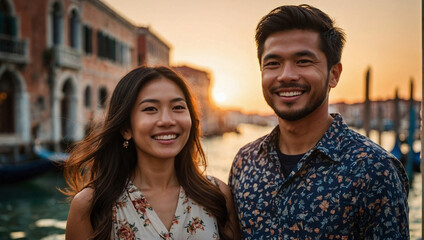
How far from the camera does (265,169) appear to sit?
5.72ft

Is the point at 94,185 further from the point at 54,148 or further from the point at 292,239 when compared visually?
the point at 54,148

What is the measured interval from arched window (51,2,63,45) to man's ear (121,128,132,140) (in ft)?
40.8

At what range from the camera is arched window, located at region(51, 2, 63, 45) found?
1320 cm

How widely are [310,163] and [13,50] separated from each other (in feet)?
37.8

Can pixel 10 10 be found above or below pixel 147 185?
above

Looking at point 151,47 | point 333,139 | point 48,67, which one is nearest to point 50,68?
point 48,67

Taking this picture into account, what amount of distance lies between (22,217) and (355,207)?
24.1 feet

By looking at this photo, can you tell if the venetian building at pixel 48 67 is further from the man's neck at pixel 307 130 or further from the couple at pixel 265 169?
the man's neck at pixel 307 130

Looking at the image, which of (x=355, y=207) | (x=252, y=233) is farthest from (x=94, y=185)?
(x=355, y=207)

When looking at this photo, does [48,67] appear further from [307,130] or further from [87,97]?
[307,130]

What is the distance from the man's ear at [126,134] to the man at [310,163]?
598 mm

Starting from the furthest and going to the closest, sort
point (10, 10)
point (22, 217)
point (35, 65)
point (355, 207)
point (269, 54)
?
point (35, 65)
point (10, 10)
point (22, 217)
point (269, 54)
point (355, 207)

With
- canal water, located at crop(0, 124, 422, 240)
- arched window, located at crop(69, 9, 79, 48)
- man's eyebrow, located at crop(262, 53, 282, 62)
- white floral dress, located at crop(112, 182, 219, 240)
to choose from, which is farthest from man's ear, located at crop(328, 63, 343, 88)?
arched window, located at crop(69, 9, 79, 48)

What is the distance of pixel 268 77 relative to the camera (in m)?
1.68
